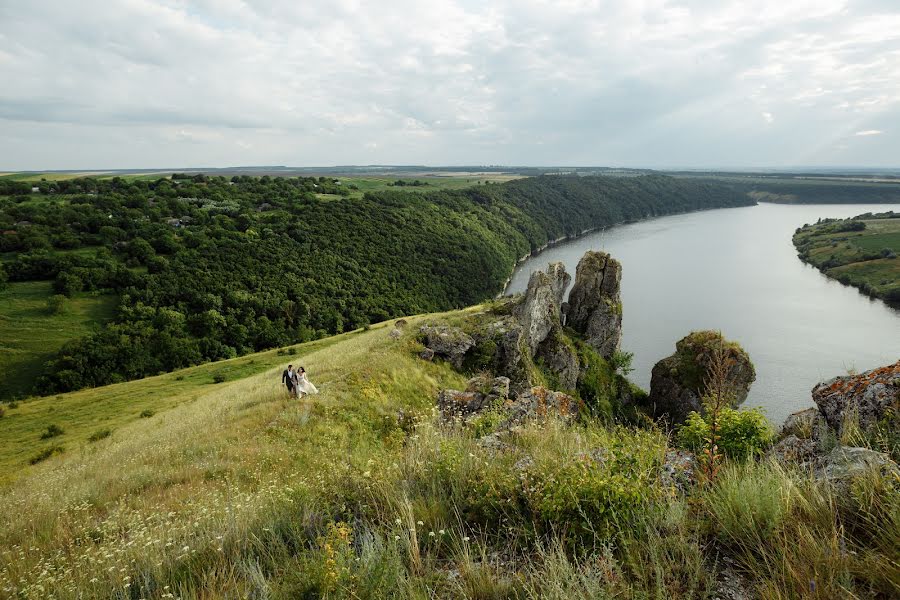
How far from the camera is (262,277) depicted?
79375mm

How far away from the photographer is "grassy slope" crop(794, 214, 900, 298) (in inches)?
3413

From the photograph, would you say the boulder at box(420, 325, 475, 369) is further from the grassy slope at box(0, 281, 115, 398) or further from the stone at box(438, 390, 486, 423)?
the grassy slope at box(0, 281, 115, 398)

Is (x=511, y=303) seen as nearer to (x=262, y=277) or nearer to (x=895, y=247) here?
(x=262, y=277)

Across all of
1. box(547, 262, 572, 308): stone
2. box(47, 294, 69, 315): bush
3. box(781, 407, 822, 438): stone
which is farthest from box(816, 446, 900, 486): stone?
box(47, 294, 69, 315): bush

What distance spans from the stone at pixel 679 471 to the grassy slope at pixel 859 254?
10980 cm

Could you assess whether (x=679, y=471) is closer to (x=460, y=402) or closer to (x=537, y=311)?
(x=460, y=402)

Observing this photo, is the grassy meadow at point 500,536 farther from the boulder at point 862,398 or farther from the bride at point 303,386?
the bride at point 303,386

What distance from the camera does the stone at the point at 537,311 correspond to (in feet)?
103

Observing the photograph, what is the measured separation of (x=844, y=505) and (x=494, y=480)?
9.17 ft

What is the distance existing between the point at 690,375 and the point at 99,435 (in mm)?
40606

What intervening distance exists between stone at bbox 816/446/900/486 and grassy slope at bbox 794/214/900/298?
4317 inches

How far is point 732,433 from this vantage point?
5.82 metres

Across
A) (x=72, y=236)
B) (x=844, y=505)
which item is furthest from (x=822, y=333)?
(x=72, y=236)

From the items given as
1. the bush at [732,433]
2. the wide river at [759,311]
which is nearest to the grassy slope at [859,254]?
the wide river at [759,311]
